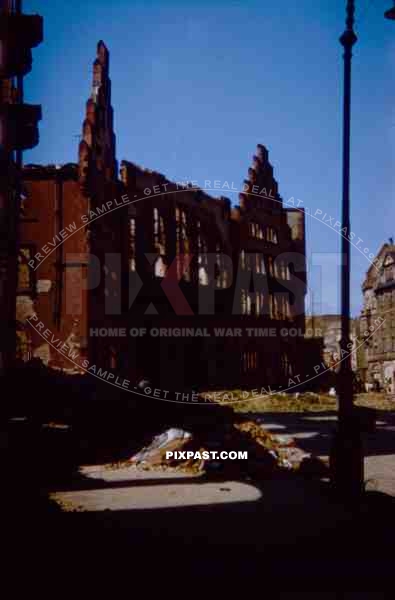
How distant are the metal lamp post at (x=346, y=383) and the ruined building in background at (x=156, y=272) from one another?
13494mm

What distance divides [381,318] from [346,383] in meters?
32.7

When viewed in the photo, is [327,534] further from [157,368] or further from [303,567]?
[157,368]

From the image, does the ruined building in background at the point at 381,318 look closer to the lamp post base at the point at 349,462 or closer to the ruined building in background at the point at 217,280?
the ruined building in background at the point at 217,280

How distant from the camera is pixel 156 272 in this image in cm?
2414

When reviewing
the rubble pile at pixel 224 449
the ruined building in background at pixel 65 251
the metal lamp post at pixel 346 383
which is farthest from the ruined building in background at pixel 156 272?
the metal lamp post at pixel 346 383

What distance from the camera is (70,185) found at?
2091cm

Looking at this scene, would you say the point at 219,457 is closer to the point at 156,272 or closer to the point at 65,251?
the point at 65,251

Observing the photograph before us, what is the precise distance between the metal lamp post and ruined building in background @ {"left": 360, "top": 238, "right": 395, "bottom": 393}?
1172 inches

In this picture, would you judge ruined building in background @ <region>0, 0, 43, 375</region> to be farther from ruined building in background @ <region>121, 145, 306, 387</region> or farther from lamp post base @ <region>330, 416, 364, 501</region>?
ruined building in background @ <region>121, 145, 306, 387</region>

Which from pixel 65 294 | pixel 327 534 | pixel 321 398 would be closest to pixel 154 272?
pixel 65 294

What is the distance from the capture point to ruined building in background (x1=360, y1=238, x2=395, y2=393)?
3612 centimetres

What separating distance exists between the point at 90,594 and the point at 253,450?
672 centimetres

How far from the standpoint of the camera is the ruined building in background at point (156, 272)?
20250 mm

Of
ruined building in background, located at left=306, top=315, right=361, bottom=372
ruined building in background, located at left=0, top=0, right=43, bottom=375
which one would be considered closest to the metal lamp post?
ruined building in background, located at left=0, top=0, right=43, bottom=375
